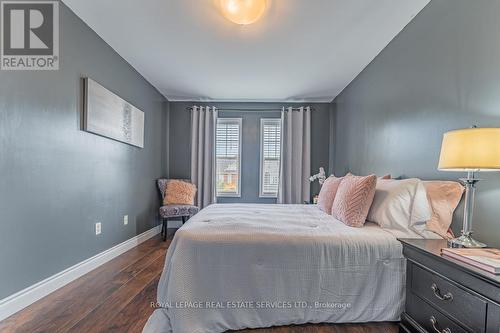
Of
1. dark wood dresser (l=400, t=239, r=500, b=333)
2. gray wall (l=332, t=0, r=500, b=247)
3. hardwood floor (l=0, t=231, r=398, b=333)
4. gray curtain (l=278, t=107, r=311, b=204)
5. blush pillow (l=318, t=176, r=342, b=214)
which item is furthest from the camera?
gray curtain (l=278, t=107, r=311, b=204)

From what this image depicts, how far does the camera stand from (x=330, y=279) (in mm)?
1659

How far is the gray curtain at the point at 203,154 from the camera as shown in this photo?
4.66 m

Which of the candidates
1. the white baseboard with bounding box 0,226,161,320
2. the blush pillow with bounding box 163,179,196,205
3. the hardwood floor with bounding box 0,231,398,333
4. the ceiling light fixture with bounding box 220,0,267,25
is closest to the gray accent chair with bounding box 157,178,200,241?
the blush pillow with bounding box 163,179,196,205

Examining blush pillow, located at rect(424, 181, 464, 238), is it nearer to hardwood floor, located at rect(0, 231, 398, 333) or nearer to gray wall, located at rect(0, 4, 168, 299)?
hardwood floor, located at rect(0, 231, 398, 333)

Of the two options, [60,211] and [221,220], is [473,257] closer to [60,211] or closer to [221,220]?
[221,220]

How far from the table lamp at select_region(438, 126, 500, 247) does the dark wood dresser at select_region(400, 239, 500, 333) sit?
0.68 ft

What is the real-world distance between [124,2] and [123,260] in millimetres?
2538

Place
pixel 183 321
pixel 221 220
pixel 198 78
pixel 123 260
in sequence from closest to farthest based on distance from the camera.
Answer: pixel 183 321 → pixel 221 220 → pixel 123 260 → pixel 198 78

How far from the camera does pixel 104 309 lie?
1896mm

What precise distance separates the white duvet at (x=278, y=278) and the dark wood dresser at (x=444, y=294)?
154 millimetres

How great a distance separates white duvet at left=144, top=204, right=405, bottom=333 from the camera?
1.60m

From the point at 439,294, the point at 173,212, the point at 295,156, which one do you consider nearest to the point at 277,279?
the point at 439,294

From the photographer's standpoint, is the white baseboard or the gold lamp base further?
the white baseboard

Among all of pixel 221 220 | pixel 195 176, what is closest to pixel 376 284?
pixel 221 220
